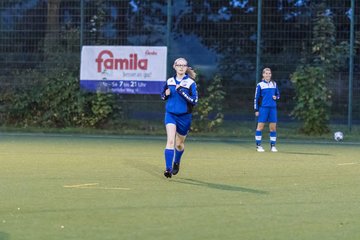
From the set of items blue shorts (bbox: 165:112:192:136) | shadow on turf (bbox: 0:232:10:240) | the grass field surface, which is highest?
blue shorts (bbox: 165:112:192:136)

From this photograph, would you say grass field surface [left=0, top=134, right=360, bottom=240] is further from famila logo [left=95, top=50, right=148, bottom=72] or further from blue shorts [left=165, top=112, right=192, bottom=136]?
famila logo [left=95, top=50, right=148, bottom=72]

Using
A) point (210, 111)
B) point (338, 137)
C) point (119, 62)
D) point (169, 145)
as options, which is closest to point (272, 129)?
point (338, 137)

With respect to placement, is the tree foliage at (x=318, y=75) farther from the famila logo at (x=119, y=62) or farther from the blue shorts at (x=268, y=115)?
the famila logo at (x=119, y=62)

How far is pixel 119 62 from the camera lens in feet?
74.2

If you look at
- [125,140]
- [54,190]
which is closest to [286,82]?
[125,140]

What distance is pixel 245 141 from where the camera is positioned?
19.9 metres

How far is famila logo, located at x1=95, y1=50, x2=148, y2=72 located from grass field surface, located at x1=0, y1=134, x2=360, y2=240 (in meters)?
6.10

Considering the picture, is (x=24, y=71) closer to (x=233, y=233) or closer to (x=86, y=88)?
(x=86, y=88)

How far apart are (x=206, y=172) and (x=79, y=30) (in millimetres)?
12146

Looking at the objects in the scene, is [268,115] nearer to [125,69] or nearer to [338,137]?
[338,137]

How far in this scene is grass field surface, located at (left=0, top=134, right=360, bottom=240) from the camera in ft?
24.5

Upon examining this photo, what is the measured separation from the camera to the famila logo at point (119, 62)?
22.6 meters

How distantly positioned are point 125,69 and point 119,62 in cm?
29

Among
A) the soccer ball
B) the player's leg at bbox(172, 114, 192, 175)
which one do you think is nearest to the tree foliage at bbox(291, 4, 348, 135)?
the soccer ball
